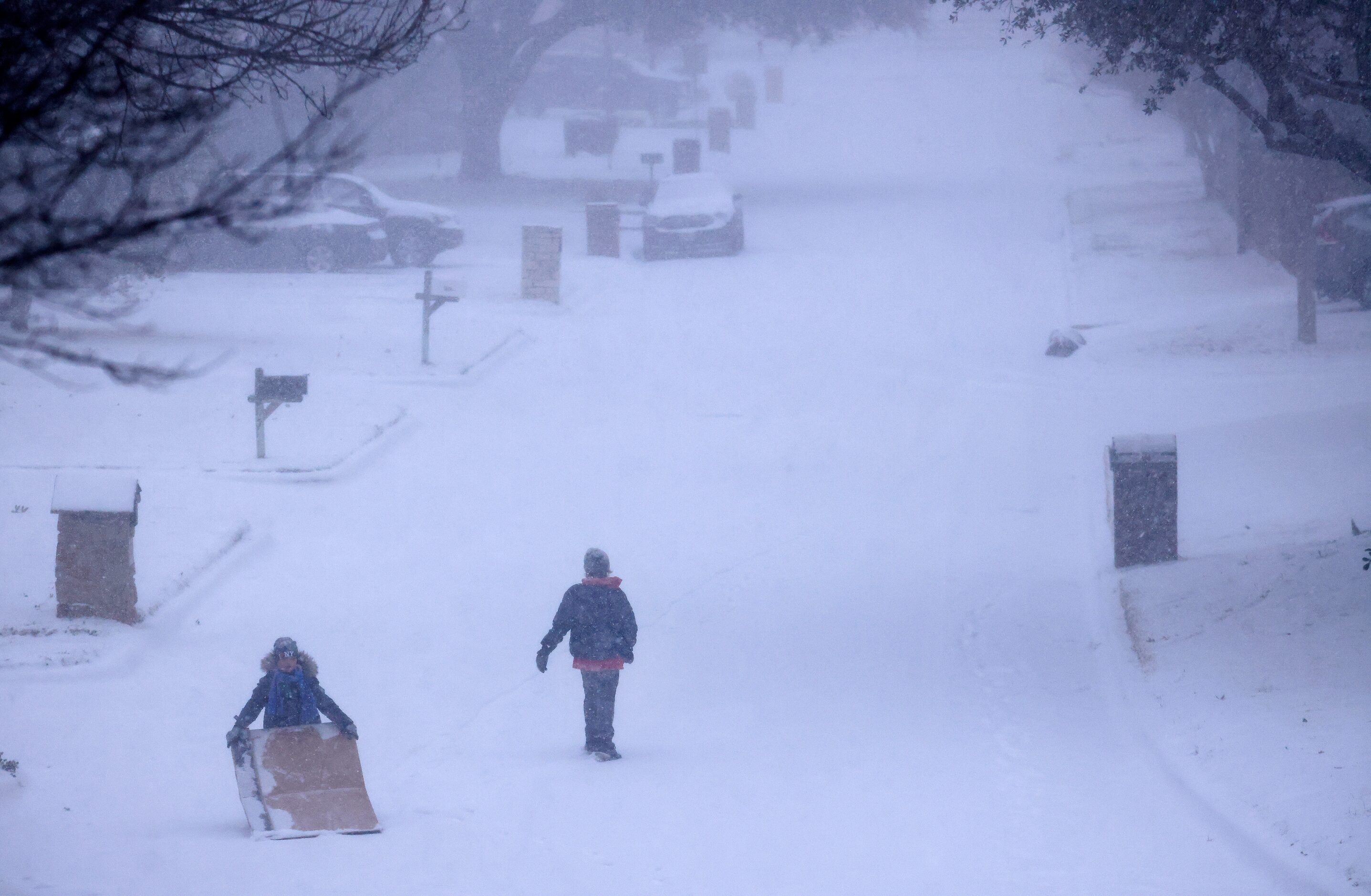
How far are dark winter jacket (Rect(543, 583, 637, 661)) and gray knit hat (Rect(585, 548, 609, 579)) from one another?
0.26ft

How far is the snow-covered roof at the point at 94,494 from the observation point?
33.7ft

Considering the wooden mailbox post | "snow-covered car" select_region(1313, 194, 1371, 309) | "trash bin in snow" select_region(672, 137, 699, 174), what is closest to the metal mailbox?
the wooden mailbox post

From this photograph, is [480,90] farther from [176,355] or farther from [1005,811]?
[1005,811]

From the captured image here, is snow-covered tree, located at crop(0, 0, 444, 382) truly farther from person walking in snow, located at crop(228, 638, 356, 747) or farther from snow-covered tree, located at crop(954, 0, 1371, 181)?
snow-covered tree, located at crop(954, 0, 1371, 181)

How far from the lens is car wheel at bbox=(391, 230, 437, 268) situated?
27938mm

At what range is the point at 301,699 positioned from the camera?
778 centimetres

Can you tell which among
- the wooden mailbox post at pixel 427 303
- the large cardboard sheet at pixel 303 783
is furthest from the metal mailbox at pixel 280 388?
the large cardboard sheet at pixel 303 783

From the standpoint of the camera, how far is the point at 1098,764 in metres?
8.53

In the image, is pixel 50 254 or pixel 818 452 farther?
pixel 818 452

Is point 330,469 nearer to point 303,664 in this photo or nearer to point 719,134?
point 303,664

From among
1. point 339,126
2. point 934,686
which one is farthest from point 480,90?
point 934,686

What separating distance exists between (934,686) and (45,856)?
5766 mm

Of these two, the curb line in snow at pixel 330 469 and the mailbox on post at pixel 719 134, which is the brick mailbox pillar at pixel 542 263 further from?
the mailbox on post at pixel 719 134

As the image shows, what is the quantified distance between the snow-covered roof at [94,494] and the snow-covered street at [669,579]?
879 millimetres
